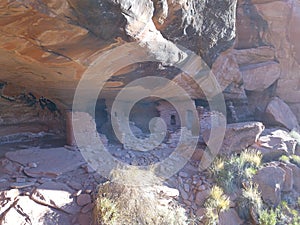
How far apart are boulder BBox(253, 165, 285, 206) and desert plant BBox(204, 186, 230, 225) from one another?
78cm

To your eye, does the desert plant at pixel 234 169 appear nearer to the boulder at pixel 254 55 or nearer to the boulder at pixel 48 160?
the boulder at pixel 48 160

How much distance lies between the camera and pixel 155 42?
3840mm

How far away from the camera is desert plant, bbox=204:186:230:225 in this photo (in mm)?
4070

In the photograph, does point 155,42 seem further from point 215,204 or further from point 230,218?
point 230,218

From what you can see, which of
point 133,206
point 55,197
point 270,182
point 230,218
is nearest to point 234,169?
point 270,182

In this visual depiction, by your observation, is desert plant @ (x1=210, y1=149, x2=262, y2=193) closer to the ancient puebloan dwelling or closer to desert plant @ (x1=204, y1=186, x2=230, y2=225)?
the ancient puebloan dwelling

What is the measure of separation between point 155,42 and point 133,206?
2.16 metres

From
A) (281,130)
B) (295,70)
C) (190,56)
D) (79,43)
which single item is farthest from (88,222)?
(295,70)

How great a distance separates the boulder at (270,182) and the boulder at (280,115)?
95.2 inches

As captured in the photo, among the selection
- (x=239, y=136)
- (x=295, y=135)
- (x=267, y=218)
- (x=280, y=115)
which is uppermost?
(x=239, y=136)

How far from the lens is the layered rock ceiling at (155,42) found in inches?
113

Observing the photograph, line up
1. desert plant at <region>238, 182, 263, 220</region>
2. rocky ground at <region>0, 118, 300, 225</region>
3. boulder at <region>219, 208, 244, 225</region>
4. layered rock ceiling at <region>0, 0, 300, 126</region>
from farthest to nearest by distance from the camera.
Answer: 1. desert plant at <region>238, 182, 263, 220</region>
2. boulder at <region>219, 208, 244, 225</region>
3. rocky ground at <region>0, 118, 300, 225</region>
4. layered rock ceiling at <region>0, 0, 300, 126</region>

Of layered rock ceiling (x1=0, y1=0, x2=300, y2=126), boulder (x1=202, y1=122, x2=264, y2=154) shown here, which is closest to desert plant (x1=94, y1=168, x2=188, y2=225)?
layered rock ceiling (x1=0, y1=0, x2=300, y2=126)

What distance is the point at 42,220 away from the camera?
3.37 metres
